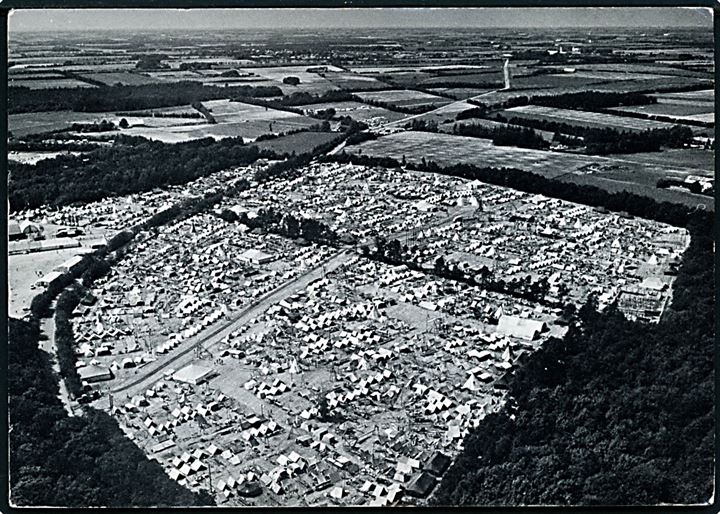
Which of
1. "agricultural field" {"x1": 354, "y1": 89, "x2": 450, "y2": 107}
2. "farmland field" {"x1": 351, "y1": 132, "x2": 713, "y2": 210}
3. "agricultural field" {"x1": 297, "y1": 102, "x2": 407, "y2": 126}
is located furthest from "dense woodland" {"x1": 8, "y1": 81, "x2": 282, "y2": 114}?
"farmland field" {"x1": 351, "y1": 132, "x2": 713, "y2": 210}

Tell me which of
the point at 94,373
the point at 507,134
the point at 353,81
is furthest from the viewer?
the point at 507,134

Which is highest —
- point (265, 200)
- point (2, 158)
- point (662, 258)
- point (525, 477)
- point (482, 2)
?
point (482, 2)

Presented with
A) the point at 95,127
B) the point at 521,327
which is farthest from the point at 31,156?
the point at 521,327

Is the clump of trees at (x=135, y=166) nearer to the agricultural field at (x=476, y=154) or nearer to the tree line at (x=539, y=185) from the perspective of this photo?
the tree line at (x=539, y=185)

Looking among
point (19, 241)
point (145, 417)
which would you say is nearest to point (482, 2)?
point (19, 241)

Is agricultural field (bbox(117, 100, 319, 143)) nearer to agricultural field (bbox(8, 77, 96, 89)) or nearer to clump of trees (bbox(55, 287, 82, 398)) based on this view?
agricultural field (bbox(8, 77, 96, 89))

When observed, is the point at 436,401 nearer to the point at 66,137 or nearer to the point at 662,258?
the point at 662,258

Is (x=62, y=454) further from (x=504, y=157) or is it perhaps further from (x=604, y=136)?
(x=604, y=136)
